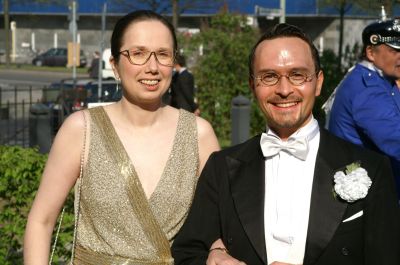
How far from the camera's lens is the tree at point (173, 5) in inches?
1330

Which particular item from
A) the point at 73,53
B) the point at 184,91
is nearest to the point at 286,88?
the point at 184,91

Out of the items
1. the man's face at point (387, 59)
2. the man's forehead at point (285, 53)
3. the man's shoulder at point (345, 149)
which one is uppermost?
the man's forehead at point (285, 53)

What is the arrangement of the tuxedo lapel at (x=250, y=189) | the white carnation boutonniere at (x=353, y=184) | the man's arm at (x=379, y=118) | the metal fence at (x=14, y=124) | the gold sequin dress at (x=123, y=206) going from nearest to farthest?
1. the white carnation boutonniere at (x=353, y=184)
2. the tuxedo lapel at (x=250, y=189)
3. the gold sequin dress at (x=123, y=206)
4. the man's arm at (x=379, y=118)
5. the metal fence at (x=14, y=124)

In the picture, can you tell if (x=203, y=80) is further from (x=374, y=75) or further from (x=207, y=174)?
(x=207, y=174)

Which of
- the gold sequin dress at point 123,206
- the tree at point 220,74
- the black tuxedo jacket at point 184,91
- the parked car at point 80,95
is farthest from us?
the parked car at point 80,95

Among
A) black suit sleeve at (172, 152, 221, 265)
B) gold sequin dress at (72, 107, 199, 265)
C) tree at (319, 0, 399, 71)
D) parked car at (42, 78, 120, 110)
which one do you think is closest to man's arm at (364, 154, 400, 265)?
black suit sleeve at (172, 152, 221, 265)

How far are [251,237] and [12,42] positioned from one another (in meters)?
56.1

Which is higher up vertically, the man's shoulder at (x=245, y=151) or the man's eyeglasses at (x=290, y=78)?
the man's eyeglasses at (x=290, y=78)

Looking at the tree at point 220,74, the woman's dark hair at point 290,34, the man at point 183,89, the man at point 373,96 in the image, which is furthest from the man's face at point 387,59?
the tree at point 220,74

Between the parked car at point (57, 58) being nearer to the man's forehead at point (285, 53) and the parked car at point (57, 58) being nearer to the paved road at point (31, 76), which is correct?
the paved road at point (31, 76)

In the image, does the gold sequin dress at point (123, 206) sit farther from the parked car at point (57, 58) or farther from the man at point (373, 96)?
the parked car at point (57, 58)

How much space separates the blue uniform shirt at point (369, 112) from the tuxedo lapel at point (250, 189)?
144 centimetres

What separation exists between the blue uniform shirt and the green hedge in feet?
7.19

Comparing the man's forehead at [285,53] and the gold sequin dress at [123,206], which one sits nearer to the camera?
the man's forehead at [285,53]
